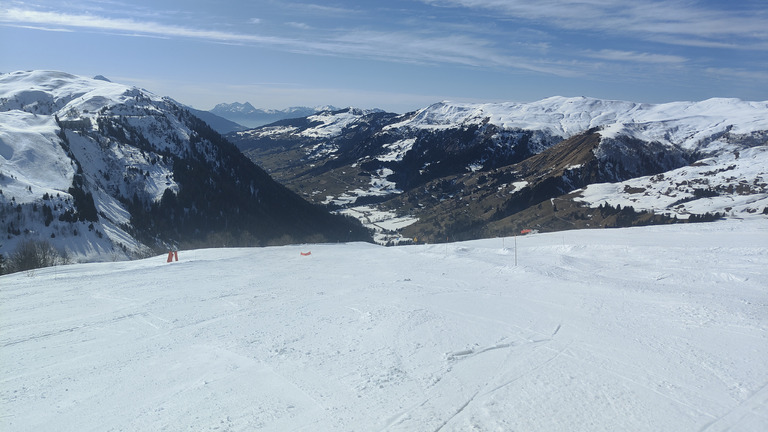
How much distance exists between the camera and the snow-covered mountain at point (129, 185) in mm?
70438

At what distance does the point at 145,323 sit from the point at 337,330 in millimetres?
6823

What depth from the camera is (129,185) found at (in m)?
122

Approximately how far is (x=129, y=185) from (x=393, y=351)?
132210mm

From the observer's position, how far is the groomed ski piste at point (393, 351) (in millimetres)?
8891

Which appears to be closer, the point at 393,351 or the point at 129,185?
the point at 393,351

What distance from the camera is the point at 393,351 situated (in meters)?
12.2

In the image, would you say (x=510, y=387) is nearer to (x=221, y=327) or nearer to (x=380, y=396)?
(x=380, y=396)

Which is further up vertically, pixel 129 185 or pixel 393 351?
pixel 393 351

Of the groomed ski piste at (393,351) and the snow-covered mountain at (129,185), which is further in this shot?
the snow-covered mountain at (129,185)

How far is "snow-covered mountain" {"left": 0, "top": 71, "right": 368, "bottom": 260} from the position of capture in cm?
7044

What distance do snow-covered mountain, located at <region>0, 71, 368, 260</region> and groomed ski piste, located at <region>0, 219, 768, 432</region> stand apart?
58.2 m

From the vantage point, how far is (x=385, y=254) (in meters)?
36.1

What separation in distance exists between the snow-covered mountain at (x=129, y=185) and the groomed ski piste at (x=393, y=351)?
191 feet

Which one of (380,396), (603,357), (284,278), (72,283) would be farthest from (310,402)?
(72,283)
